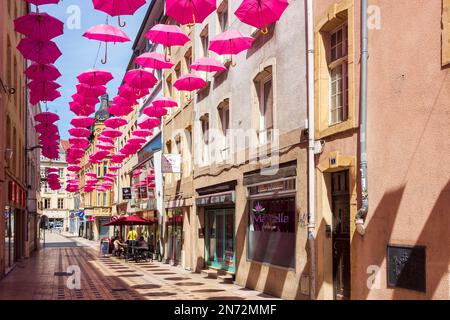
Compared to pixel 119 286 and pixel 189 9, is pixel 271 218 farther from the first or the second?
pixel 189 9

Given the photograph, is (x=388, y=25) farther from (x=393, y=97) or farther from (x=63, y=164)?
(x=63, y=164)

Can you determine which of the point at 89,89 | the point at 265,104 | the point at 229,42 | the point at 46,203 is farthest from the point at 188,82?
the point at 46,203

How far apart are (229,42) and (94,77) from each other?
4933 mm

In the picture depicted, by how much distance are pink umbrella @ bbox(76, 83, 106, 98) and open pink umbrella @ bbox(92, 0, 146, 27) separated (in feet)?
23.8

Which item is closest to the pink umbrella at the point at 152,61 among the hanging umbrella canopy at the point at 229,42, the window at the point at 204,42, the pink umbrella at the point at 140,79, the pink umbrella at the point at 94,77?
the pink umbrella at the point at 140,79

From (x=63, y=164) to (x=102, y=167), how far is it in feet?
168

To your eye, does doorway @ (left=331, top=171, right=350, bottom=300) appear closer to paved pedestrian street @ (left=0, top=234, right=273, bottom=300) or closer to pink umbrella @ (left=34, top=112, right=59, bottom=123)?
paved pedestrian street @ (left=0, top=234, right=273, bottom=300)

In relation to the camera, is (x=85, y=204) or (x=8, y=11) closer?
(x=8, y=11)

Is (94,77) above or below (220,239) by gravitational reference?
above

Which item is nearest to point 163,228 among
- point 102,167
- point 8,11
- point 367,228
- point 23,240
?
point 23,240

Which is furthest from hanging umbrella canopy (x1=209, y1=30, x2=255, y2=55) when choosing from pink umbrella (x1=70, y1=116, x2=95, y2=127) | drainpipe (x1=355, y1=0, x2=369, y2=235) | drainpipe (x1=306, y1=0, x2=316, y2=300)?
pink umbrella (x1=70, y1=116, x2=95, y2=127)

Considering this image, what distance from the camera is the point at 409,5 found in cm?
940

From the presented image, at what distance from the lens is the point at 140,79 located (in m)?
16.8

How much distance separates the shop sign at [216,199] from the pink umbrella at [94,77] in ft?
17.4
